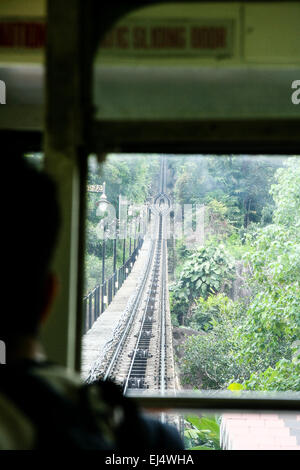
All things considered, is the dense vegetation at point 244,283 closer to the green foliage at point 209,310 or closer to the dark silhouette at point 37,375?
the green foliage at point 209,310

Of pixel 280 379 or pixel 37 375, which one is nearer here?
pixel 37 375

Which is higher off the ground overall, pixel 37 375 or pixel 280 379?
pixel 37 375

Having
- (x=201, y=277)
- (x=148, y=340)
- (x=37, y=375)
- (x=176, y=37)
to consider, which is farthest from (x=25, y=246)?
(x=148, y=340)

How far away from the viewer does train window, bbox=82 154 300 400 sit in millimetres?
3535

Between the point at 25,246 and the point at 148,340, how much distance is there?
5228mm

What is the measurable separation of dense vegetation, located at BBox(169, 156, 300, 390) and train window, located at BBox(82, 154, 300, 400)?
0.01m

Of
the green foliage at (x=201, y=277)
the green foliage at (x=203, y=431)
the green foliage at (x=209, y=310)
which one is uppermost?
the green foliage at (x=201, y=277)

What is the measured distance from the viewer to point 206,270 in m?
4.26

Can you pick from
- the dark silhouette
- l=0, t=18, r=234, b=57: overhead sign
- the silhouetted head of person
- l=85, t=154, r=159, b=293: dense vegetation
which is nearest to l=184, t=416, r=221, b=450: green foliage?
l=85, t=154, r=159, b=293: dense vegetation

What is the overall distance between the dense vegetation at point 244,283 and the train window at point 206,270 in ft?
0.04

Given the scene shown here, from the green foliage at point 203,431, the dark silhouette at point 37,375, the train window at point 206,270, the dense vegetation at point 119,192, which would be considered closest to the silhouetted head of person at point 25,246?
the dark silhouette at point 37,375

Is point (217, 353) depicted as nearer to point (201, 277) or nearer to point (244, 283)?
point (244, 283)

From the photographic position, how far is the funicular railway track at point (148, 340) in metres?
4.86

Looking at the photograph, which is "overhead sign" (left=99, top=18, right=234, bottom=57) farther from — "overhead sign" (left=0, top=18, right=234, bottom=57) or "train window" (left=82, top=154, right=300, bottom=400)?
"train window" (left=82, top=154, right=300, bottom=400)
